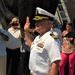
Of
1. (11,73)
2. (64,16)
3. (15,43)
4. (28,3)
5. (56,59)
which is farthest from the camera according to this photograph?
(64,16)

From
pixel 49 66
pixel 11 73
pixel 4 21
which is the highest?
pixel 4 21

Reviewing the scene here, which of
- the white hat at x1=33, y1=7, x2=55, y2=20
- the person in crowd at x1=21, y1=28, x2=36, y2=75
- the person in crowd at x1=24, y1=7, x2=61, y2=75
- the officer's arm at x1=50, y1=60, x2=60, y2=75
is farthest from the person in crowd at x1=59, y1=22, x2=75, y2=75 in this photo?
the officer's arm at x1=50, y1=60, x2=60, y2=75

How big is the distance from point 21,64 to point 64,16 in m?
4.05

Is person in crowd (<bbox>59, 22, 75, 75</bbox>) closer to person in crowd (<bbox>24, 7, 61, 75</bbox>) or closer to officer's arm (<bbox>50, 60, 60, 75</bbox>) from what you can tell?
person in crowd (<bbox>24, 7, 61, 75</bbox>)

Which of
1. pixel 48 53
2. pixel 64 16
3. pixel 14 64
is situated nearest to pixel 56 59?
pixel 48 53

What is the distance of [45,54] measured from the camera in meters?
4.00

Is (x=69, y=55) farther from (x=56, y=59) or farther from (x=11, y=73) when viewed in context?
(x=56, y=59)

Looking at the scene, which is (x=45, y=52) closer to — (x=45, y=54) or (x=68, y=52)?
(x=45, y=54)

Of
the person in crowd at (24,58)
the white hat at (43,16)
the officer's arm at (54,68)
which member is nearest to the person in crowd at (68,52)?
the person in crowd at (24,58)

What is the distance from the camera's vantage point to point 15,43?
611 cm

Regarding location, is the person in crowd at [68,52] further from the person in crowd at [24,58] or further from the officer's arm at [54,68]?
the officer's arm at [54,68]

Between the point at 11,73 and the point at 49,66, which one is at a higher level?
the point at 49,66

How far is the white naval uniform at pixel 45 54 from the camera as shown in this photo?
3.94m

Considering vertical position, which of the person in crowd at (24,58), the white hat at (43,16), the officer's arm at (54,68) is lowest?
the person in crowd at (24,58)
